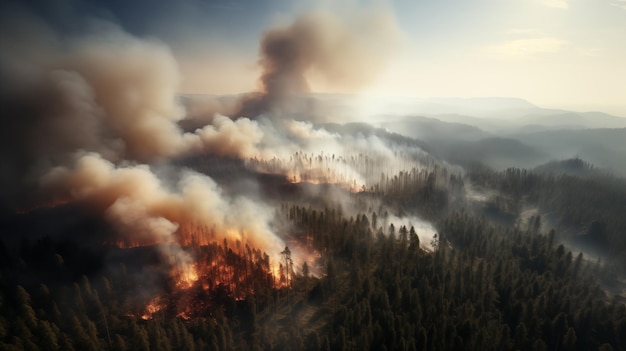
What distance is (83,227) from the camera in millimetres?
101625

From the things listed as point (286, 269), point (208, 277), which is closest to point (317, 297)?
point (286, 269)

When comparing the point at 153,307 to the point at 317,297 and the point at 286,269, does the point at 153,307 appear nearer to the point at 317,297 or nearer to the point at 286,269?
the point at 286,269

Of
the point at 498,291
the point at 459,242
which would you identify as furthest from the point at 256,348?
the point at 459,242

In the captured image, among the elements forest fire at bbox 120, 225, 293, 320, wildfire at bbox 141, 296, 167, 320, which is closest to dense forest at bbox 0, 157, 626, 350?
wildfire at bbox 141, 296, 167, 320

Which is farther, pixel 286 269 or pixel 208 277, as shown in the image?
pixel 286 269

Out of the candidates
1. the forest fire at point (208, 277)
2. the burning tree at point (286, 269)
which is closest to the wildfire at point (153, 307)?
the forest fire at point (208, 277)

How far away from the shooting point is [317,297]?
81.1 m

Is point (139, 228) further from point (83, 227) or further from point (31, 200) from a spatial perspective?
point (31, 200)

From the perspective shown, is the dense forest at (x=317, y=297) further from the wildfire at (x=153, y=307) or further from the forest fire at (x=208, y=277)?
the forest fire at (x=208, y=277)

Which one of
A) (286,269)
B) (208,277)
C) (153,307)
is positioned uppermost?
(286,269)

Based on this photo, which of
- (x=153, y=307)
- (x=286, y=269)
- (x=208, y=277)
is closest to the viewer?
(x=153, y=307)

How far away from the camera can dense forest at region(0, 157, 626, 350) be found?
60062 mm

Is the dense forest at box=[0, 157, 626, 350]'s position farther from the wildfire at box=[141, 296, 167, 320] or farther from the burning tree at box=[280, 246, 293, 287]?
the burning tree at box=[280, 246, 293, 287]

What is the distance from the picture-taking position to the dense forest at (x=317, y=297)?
60.1 m
